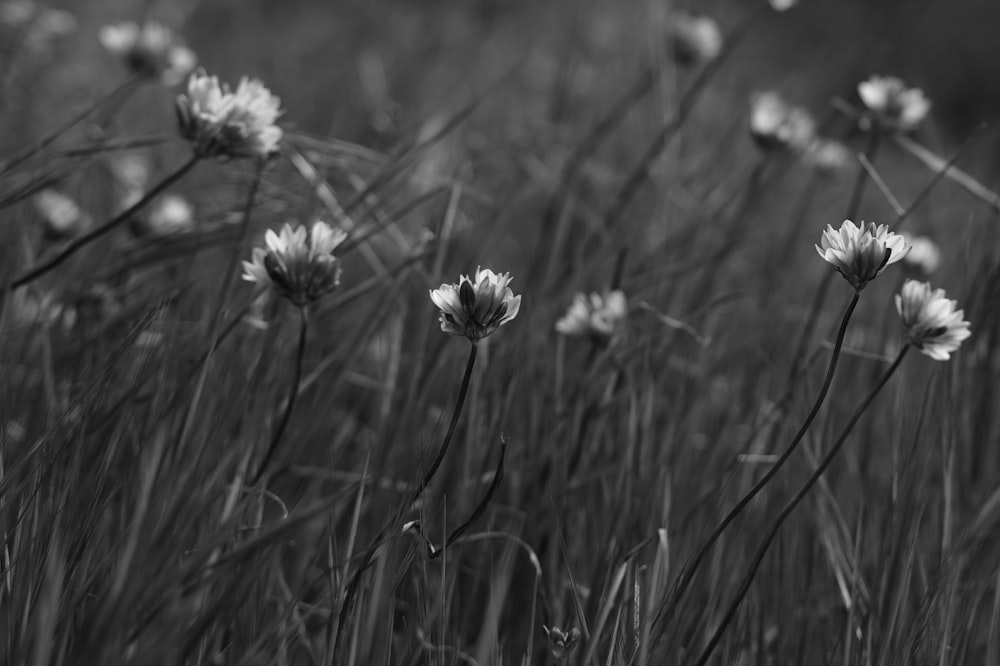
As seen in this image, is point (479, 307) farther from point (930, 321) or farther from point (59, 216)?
point (59, 216)

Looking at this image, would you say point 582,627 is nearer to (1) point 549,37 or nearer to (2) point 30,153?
(2) point 30,153

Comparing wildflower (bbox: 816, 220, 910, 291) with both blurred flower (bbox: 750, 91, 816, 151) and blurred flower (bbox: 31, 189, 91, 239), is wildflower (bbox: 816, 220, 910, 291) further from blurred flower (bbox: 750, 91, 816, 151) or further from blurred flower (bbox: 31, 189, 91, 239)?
blurred flower (bbox: 31, 189, 91, 239)

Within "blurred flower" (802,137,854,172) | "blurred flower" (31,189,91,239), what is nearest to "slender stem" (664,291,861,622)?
"blurred flower" (31,189,91,239)

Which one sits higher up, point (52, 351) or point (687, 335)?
point (687, 335)

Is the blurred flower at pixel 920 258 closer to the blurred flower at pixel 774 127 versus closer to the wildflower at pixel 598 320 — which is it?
the blurred flower at pixel 774 127

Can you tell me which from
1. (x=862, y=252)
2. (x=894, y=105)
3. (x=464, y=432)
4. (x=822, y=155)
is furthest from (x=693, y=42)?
(x=862, y=252)

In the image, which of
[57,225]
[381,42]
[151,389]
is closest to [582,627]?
[151,389]

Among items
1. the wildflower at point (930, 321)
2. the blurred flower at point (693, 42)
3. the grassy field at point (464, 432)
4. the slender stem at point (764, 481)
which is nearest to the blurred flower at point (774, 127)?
the grassy field at point (464, 432)
